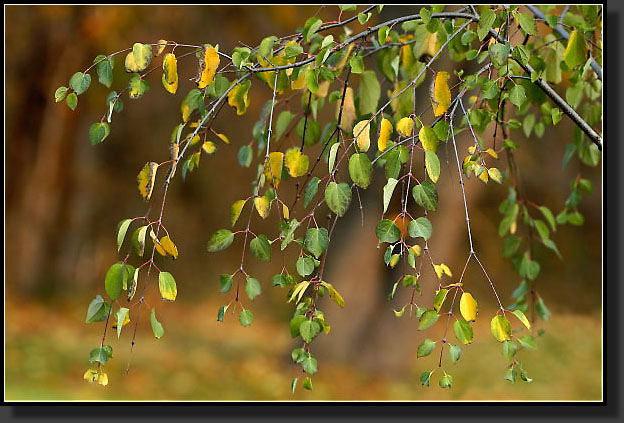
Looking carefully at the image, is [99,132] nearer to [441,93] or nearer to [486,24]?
[441,93]

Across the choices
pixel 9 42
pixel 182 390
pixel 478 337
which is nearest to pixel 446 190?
pixel 182 390

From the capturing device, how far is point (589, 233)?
31.1ft

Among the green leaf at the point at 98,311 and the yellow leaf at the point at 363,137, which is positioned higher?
the yellow leaf at the point at 363,137

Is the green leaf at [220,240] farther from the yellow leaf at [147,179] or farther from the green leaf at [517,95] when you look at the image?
the green leaf at [517,95]

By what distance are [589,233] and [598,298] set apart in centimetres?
88

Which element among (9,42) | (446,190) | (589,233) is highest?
(9,42)

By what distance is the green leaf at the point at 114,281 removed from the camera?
1.21 meters

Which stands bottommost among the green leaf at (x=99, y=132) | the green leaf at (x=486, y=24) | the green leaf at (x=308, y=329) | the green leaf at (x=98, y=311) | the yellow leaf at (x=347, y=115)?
the green leaf at (x=308, y=329)

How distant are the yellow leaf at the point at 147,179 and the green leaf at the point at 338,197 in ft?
1.00

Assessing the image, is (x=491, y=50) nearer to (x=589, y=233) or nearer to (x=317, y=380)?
(x=317, y=380)

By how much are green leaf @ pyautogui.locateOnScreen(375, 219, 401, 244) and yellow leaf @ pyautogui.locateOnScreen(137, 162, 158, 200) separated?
1.30 feet

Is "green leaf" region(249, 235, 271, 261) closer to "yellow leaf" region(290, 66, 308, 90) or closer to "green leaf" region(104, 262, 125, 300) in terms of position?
"green leaf" region(104, 262, 125, 300)

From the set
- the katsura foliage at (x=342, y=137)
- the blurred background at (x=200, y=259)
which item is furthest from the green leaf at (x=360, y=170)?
the blurred background at (x=200, y=259)

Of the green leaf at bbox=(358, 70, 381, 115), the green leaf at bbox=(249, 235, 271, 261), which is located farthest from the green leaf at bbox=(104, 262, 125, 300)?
the green leaf at bbox=(358, 70, 381, 115)
